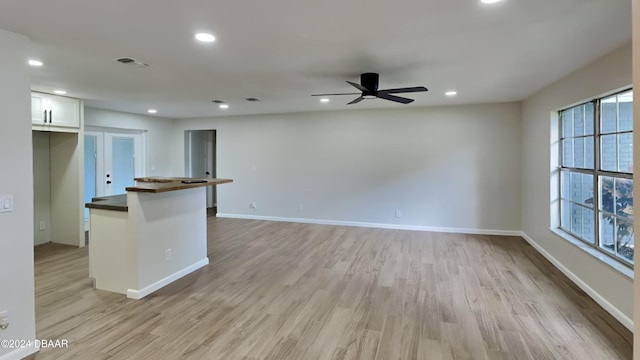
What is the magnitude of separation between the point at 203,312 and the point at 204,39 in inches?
92.6

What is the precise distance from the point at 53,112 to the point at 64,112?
0.17m

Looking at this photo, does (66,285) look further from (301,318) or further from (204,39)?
(204,39)

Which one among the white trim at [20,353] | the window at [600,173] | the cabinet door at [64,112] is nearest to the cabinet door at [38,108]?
the cabinet door at [64,112]

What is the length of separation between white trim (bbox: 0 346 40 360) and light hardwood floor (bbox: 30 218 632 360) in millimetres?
65

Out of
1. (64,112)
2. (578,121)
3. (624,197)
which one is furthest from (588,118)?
(64,112)

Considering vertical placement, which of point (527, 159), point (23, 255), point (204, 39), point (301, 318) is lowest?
point (301, 318)

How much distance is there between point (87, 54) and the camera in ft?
9.84

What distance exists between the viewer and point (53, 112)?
474 cm

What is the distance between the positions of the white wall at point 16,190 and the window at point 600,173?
189 inches

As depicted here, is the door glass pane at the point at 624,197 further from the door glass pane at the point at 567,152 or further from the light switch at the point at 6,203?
the light switch at the point at 6,203

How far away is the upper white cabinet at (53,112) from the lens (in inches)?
178

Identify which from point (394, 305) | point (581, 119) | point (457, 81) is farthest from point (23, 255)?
point (581, 119)

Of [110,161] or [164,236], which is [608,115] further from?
[110,161]

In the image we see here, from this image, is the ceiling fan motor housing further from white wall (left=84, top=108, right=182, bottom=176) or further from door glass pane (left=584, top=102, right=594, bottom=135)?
white wall (left=84, top=108, right=182, bottom=176)
